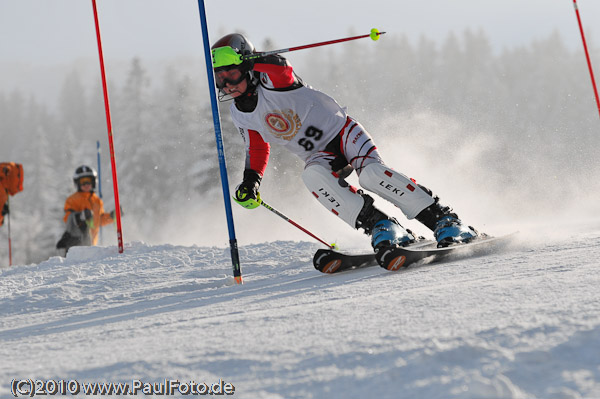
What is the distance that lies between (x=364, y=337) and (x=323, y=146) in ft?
8.01

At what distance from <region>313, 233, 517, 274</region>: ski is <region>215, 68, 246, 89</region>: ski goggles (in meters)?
1.20

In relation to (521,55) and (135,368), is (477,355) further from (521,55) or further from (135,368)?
(521,55)

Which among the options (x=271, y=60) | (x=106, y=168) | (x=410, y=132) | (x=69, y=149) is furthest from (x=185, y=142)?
(x=271, y=60)

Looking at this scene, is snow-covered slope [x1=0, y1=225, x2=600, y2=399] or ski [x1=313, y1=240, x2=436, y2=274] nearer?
snow-covered slope [x1=0, y1=225, x2=600, y2=399]

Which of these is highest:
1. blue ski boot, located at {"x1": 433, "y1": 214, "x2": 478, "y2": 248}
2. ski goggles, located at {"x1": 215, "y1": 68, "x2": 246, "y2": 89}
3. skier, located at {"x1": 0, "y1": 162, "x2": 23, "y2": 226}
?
skier, located at {"x1": 0, "y1": 162, "x2": 23, "y2": 226}

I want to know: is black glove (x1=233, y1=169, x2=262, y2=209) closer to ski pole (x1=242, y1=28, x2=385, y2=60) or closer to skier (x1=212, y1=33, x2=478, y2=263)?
skier (x1=212, y1=33, x2=478, y2=263)

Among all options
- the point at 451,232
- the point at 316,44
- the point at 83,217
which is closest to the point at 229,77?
the point at 316,44

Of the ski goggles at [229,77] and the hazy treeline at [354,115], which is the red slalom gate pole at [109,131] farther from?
the hazy treeline at [354,115]

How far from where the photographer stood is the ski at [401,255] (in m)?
2.90

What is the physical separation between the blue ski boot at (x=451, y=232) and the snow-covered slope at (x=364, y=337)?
552 millimetres

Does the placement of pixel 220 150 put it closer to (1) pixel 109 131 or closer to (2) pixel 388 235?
(2) pixel 388 235

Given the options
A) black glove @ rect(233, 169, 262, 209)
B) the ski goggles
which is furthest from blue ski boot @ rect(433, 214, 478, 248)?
the ski goggles

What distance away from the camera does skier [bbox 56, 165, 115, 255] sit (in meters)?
9.20

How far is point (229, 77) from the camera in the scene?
11.5ft
